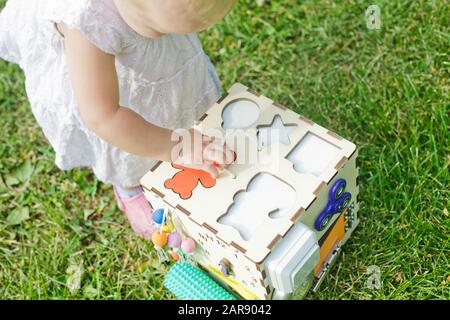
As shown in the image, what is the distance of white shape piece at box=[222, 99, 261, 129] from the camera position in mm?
1113

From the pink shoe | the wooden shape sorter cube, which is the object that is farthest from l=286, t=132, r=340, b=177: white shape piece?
the pink shoe

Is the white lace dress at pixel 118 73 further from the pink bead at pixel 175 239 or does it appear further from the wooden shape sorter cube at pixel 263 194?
the pink bead at pixel 175 239

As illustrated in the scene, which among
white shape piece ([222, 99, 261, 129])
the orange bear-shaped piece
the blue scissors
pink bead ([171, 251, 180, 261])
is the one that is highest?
white shape piece ([222, 99, 261, 129])

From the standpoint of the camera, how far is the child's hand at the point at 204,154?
1042 millimetres

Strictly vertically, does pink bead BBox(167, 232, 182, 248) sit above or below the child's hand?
below

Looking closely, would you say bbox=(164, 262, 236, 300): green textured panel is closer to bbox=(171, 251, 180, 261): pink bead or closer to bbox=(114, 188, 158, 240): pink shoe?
bbox=(171, 251, 180, 261): pink bead

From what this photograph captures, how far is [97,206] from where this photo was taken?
145 cm

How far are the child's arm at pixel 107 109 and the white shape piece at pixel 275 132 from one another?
7 cm

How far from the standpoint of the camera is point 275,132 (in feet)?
3.57

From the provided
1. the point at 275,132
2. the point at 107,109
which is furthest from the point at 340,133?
the point at 107,109

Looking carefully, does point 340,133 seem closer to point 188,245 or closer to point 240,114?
point 240,114

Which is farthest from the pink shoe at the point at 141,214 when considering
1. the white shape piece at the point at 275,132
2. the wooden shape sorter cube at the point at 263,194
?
the white shape piece at the point at 275,132

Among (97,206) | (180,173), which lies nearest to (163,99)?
(180,173)
